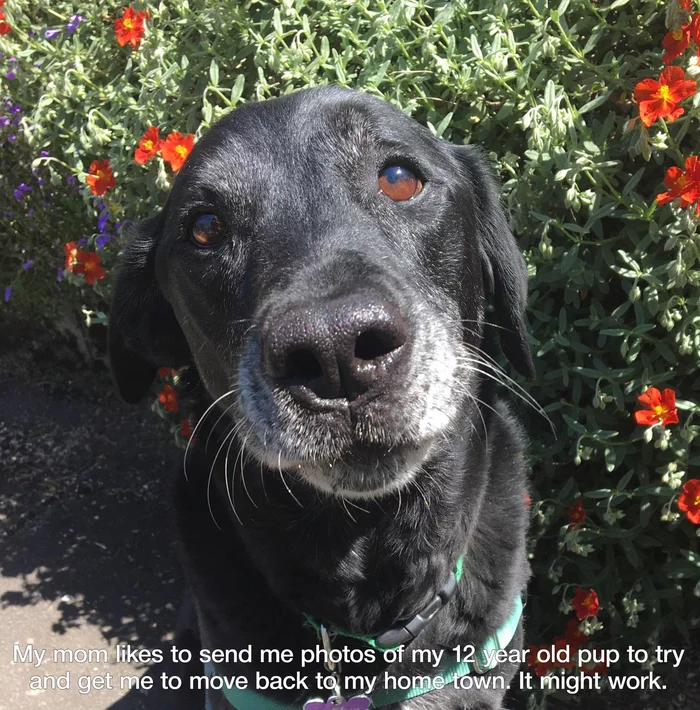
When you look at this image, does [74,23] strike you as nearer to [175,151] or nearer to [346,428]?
[175,151]

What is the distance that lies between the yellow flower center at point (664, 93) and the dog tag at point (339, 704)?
73.1 inches

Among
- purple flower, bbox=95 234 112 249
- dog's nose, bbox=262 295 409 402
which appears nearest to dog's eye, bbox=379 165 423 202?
dog's nose, bbox=262 295 409 402

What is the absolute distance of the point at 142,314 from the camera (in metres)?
2.38

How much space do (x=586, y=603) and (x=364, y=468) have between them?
4.49 ft

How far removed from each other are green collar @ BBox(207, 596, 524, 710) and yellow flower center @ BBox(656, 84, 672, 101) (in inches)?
61.7

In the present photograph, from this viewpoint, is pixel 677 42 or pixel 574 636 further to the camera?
pixel 574 636

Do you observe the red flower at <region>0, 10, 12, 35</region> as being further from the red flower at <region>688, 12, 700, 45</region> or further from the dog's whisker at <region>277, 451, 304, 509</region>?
the red flower at <region>688, 12, 700, 45</region>

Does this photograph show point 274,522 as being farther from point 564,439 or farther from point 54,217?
point 54,217

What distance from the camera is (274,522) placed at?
1927 millimetres

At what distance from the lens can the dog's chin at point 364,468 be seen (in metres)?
1.51

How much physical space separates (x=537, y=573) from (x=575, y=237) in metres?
1.43

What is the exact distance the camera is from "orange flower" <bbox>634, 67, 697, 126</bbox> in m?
1.88

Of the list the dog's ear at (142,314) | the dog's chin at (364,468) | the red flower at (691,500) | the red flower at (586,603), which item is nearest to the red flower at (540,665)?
the red flower at (586,603)

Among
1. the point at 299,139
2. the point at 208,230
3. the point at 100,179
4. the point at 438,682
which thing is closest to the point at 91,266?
the point at 100,179
